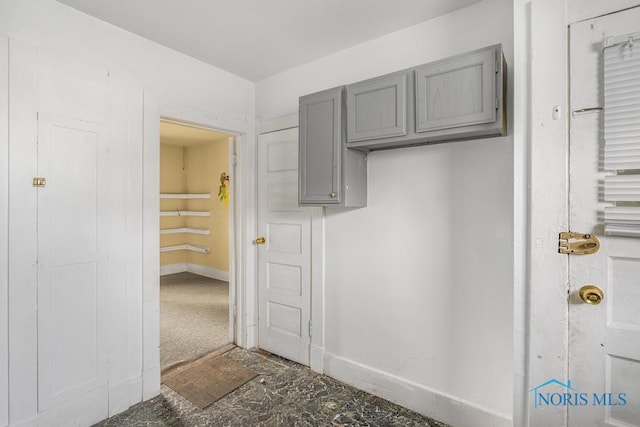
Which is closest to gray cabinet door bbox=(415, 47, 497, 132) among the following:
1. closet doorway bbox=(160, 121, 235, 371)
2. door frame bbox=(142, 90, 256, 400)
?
door frame bbox=(142, 90, 256, 400)

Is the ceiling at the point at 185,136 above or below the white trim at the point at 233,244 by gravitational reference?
above

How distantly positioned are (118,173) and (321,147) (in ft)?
4.58

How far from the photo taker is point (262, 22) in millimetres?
2107

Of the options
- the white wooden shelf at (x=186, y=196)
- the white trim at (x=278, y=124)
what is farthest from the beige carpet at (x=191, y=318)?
the white trim at (x=278, y=124)

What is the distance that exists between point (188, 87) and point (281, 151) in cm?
91

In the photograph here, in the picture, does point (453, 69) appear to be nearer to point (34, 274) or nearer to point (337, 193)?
point (337, 193)

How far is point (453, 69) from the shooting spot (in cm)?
167

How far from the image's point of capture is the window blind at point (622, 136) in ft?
3.80

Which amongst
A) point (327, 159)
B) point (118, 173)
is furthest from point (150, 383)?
point (327, 159)

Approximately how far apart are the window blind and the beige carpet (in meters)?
3.10

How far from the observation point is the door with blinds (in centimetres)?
117

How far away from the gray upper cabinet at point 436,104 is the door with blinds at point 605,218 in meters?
0.34

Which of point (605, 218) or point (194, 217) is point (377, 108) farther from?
point (194, 217)

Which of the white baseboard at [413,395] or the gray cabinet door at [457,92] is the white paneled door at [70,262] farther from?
the gray cabinet door at [457,92]
